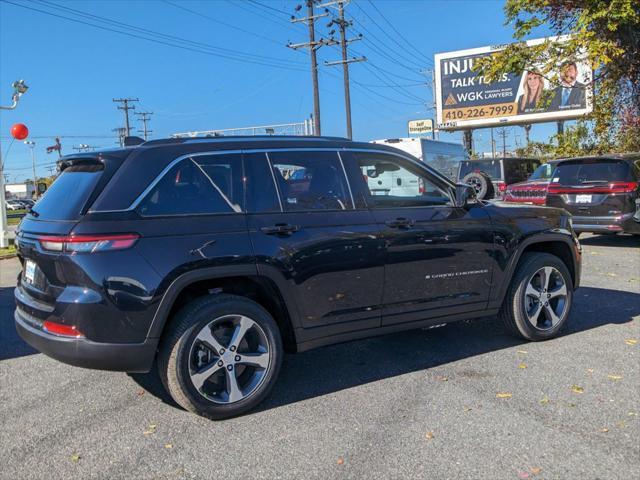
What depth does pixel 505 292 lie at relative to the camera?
5.05m

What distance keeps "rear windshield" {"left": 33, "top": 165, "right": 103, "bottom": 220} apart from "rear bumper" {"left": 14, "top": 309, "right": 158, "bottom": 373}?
775 millimetres

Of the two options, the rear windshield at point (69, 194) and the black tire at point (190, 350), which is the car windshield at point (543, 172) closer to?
the black tire at point (190, 350)

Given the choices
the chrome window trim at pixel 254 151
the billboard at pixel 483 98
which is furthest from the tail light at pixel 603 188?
the billboard at pixel 483 98

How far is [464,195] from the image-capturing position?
4.75 metres

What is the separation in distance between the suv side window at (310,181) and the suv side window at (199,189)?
0.33 m

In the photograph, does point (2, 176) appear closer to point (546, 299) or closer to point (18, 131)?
point (18, 131)

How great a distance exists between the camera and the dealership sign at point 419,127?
158 feet

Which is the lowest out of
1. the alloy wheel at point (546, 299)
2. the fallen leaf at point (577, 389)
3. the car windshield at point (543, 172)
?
the fallen leaf at point (577, 389)

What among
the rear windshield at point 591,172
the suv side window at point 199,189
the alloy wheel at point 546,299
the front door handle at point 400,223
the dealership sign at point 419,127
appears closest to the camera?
the suv side window at point 199,189

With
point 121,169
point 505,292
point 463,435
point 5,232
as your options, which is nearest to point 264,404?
point 463,435

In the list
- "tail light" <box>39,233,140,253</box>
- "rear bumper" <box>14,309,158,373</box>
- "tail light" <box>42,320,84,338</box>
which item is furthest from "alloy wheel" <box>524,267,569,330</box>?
"tail light" <box>42,320,84,338</box>

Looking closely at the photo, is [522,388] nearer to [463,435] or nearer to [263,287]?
[463,435]

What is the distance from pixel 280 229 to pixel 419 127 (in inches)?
1844

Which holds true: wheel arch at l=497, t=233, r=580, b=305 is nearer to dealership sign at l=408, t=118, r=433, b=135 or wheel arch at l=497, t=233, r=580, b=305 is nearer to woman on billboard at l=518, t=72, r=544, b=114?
woman on billboard at l=518, t=72, r=544, b=114
